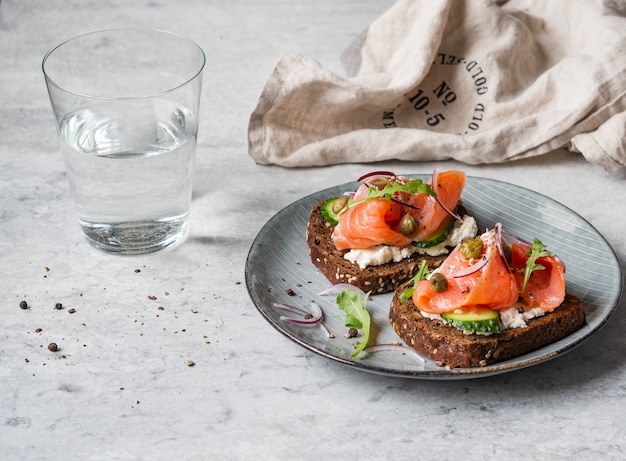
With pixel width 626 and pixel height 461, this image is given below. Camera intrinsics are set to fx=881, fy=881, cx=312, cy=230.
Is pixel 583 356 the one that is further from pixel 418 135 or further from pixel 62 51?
pixel 62 51

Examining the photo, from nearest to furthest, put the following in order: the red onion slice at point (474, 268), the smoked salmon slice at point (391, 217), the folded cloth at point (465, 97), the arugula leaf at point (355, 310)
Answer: the red onion slice at point (474, 268), the arugula leaf at point (355, 310), the smoked salmon slice at point (391, 217), the folded cloth at point (465, 97)

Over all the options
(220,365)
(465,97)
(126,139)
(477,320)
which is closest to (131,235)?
(126,139)

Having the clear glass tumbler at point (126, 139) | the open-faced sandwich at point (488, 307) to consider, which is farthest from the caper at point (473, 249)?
the clear glass tumbler at point (126, 139)

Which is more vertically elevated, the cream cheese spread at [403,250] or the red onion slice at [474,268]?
the red onion slice at [474,268]

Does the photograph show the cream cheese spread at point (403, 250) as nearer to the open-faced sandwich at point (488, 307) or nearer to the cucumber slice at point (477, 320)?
the open-faced sandwich at point (488, 307)

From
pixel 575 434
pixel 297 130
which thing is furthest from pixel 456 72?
pixel 575 434

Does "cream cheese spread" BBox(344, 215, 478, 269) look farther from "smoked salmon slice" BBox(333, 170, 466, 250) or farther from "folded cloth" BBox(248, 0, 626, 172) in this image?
"folded cloth" BBox(248, 0, 626, 172)
